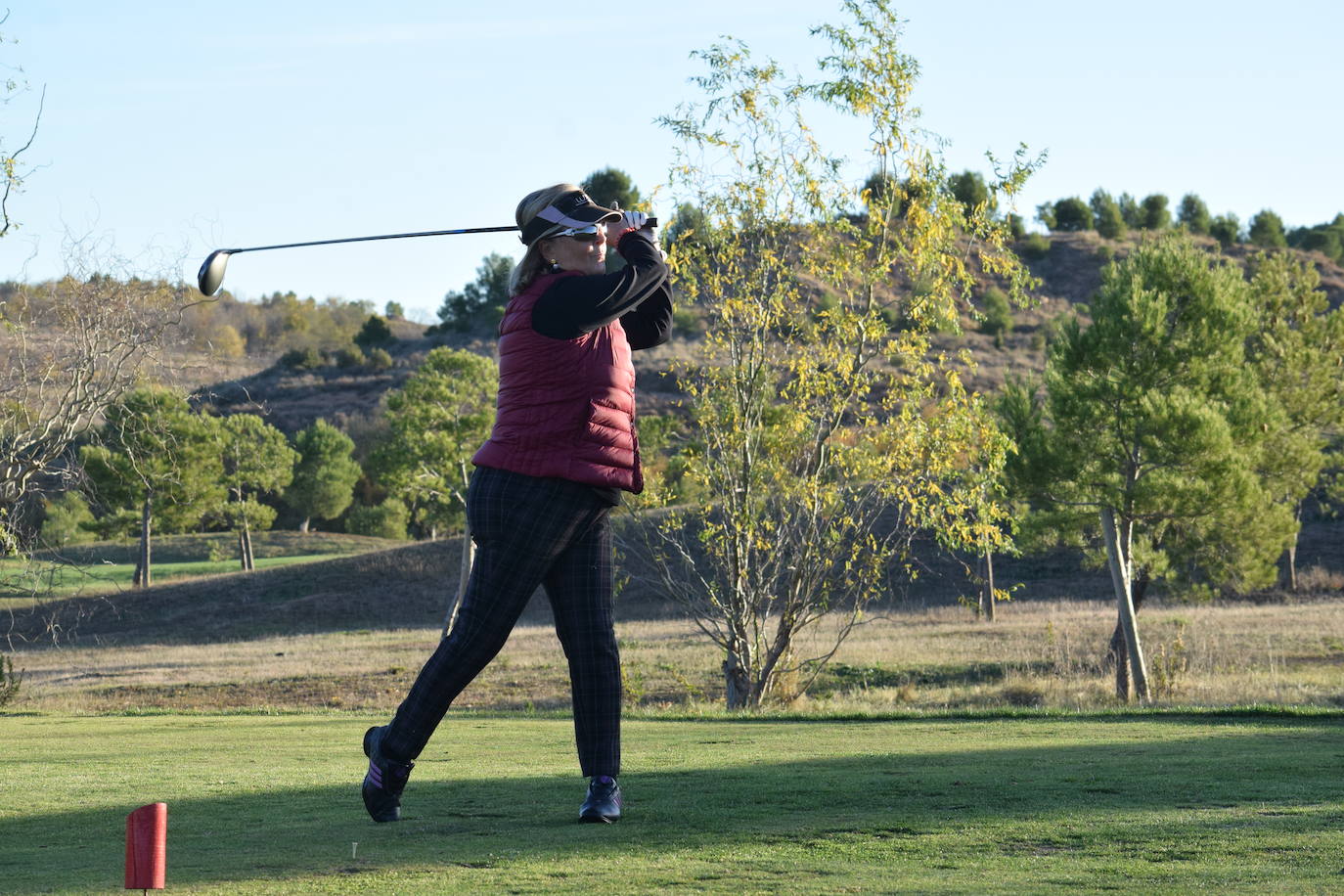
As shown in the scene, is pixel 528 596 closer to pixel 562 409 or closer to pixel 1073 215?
pixel 562 409

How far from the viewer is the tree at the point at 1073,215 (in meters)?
106

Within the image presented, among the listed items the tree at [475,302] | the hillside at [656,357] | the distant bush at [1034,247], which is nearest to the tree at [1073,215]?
the hillside at [656,357]

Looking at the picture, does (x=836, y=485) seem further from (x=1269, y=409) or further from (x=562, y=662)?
(x=562, y=662)

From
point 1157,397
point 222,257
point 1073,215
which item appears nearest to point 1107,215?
point 1073,215

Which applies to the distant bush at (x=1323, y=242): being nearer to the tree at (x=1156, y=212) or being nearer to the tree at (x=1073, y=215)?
the tree at (x=1156, y=212)

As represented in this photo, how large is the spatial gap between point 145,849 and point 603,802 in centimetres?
214

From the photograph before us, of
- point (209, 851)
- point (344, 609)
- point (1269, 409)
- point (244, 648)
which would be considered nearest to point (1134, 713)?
point (209, 851)

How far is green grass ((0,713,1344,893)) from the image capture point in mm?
3727

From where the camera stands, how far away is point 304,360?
103 meters

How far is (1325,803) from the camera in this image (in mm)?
4996

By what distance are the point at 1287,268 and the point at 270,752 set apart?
133ft

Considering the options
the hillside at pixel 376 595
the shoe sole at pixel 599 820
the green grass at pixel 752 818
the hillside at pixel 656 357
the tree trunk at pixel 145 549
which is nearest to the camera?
the green grass at pixel 752 818

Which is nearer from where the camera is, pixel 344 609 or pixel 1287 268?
pixel 1287 268

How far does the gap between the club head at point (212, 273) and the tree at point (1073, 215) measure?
106 m
